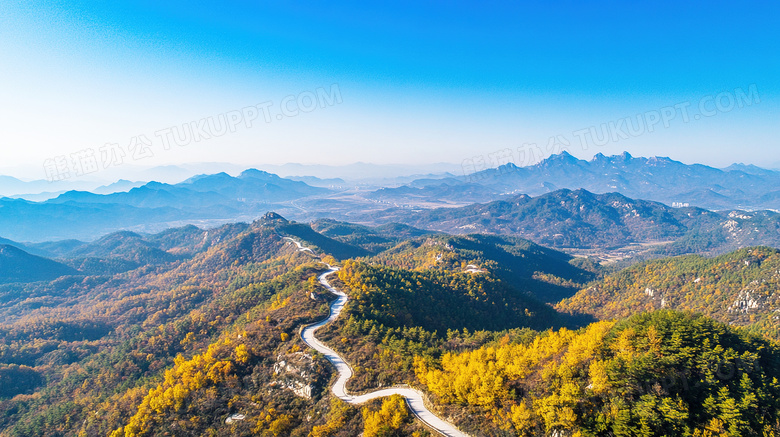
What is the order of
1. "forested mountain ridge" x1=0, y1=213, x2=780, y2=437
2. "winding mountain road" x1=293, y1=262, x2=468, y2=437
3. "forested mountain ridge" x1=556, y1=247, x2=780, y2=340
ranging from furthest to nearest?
"forested mountain ridge" x1=556, y1=247, x2=780, y2=340, "winding mountain road" x1=293, y1=262, x2=468, y2=437, "forested mountain ridge" x1=0, y1=213, x2=780, y2=437

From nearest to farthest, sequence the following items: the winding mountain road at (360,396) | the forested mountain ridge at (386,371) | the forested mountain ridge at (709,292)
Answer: the forested mountain ridge at (386,371)
the winding mountain road at (360,396)
the forested mountain ridge at (709,292)

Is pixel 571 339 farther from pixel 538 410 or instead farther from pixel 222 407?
pixel 222 407

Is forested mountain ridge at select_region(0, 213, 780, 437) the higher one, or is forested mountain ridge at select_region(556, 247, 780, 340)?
forested mountain ridge at select_region(0, 213, 780, 437)

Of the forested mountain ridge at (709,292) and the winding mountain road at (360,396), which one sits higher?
the winding mountain road at (360,396)

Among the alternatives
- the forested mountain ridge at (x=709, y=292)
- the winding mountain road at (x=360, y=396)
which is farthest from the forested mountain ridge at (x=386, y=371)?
the forested mountain ridge at (x=709, y=292)

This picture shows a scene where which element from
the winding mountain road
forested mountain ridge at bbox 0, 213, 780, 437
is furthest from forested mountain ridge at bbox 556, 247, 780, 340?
the winding mountain road

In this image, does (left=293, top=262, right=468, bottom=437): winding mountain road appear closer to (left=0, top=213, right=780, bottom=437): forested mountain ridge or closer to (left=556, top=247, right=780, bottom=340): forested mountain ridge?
(left=0, top=213, right=780, bottom=437): forested mountain ridge

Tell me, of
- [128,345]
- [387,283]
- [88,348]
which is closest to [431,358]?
[387,283]

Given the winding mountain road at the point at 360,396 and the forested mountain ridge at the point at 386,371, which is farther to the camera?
the winding mountain road at the point at 360,396

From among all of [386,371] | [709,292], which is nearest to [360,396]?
[386,371]

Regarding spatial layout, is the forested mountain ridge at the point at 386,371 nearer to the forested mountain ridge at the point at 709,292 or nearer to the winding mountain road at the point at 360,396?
the winding mountain road at the point at 360,396

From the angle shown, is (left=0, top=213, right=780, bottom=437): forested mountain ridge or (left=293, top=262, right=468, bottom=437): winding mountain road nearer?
(left=0, top=213, right=780, bottom=437): forested mountain ridge
